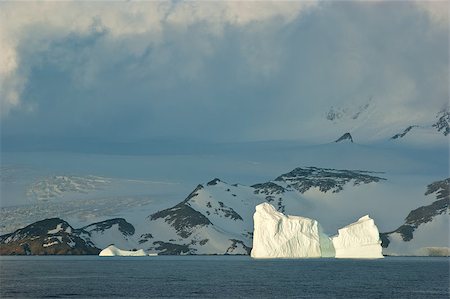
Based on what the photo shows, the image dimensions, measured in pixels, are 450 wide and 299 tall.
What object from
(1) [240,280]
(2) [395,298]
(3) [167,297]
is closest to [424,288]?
(2) [395,298]

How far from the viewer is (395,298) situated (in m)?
147

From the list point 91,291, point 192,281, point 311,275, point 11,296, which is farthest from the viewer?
point 311,275

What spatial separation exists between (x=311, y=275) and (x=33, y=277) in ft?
156

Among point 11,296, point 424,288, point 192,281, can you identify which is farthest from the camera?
point 192,281

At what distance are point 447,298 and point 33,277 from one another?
2873 inches

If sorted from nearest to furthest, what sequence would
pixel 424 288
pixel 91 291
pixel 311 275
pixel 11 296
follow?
pixel 11 296 → pixel 91 291 → pixel 424 288 → pixel 311 275

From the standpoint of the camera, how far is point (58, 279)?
181 metres

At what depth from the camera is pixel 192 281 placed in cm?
17700

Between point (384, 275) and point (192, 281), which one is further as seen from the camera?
point (384, 275)

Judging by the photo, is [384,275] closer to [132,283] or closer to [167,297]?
[132,283]

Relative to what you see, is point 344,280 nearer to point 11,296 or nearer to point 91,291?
point 91,291

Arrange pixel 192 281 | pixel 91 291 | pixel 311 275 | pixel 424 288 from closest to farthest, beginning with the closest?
1. pixel 91 291
2. pixel 424 288
3. pixel 192 281
4. pixel 311 275

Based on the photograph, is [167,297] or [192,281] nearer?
[167,297]

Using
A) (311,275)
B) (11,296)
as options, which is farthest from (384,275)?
(11,296)
